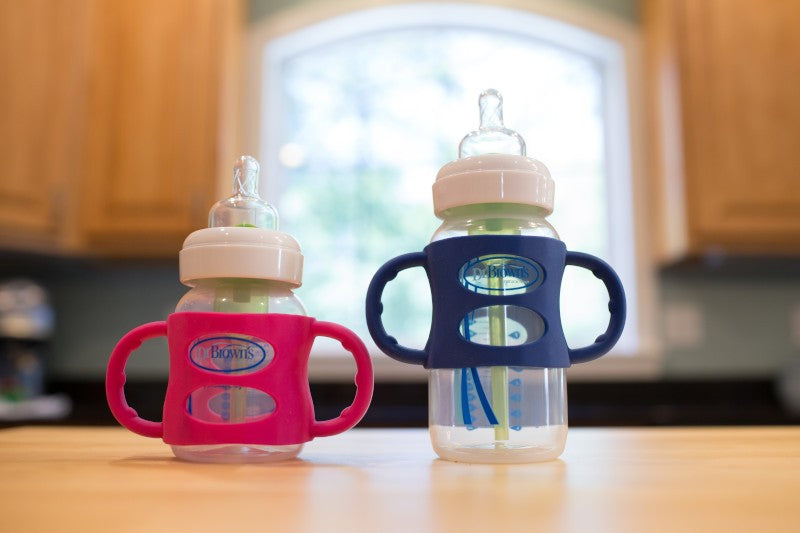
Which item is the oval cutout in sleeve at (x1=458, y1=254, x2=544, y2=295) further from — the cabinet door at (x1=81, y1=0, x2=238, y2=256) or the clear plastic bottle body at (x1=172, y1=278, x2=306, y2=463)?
the cabinet door at (x1=81, y1=0, x2=238, y2=256)

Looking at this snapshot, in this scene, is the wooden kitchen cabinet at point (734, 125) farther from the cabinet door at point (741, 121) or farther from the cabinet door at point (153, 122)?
the cabinet door at point (153, 122)

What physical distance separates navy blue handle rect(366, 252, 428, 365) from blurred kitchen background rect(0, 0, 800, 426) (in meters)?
1.51

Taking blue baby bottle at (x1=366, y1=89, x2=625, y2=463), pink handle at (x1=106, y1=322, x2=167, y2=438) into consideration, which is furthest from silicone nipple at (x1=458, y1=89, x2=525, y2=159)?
pink handle at (x1=106, y1=322, x2=167, y2=438)

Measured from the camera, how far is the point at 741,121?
2201 mm

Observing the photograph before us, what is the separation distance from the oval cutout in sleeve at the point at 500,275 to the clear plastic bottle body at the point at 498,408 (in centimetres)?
2

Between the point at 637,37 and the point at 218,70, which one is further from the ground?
the point at 637,37

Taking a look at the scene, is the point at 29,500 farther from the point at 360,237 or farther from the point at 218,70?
the point at 360,237

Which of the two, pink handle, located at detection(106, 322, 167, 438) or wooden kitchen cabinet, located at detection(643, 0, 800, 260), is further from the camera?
wooden kitchen cabinet, located at detection(643, 0, 800, 260)

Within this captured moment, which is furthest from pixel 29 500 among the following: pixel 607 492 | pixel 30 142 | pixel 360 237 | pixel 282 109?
pixel 282 109

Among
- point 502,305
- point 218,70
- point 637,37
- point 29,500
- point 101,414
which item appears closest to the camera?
point 29,500

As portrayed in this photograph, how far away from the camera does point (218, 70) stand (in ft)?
7.55

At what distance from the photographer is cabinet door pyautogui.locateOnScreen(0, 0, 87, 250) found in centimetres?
206

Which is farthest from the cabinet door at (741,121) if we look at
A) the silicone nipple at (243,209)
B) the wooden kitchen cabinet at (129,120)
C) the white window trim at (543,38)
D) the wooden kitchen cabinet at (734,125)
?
the silicone nipple at (243,209)

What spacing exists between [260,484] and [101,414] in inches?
76.3
